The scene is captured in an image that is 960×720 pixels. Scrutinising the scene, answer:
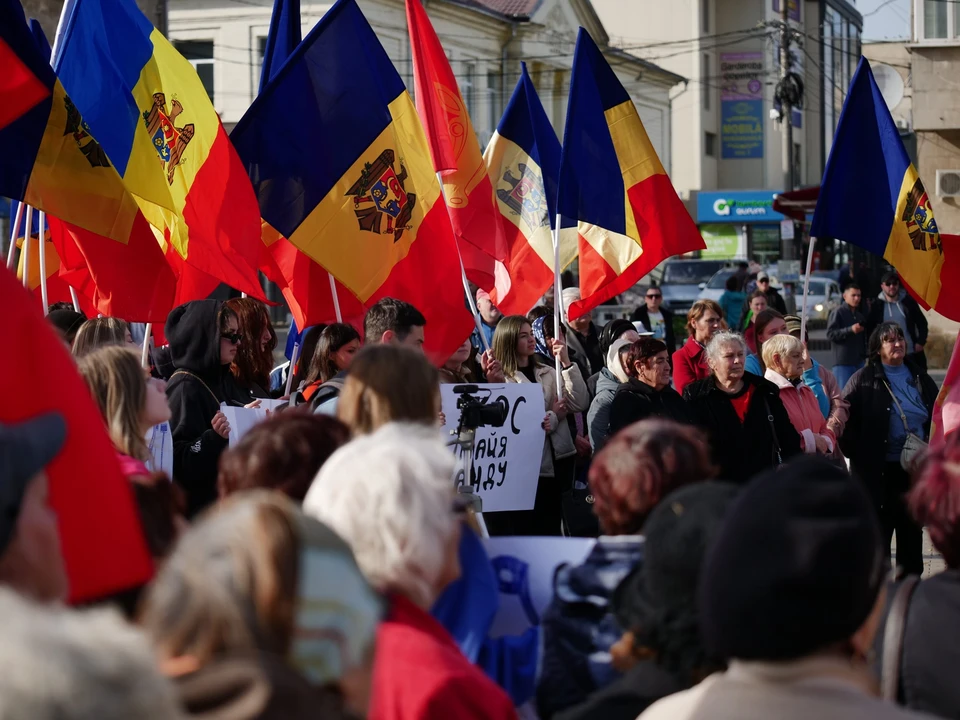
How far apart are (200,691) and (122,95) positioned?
18.8 ft

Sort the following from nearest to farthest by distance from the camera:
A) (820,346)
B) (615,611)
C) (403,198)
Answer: (615,611) → (403,198) → (820,346)

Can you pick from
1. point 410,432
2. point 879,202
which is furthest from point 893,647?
point 879,202

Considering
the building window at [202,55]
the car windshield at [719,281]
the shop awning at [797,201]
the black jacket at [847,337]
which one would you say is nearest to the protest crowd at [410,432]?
the black jacket at [847,337]

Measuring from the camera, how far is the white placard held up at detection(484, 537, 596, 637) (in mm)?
3234

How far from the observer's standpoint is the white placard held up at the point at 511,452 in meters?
6.43

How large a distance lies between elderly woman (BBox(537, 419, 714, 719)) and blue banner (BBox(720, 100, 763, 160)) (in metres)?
57.3

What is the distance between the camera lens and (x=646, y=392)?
258 inches

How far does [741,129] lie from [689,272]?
28923mm

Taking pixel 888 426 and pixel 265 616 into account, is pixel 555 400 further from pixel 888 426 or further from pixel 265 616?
pixel 265 616

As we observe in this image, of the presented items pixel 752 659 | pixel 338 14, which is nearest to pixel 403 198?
pixel 338 14

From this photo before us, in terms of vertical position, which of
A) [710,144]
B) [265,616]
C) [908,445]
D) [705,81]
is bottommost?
[908,445]

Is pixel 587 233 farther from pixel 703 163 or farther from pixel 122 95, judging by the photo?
pixel 703 163

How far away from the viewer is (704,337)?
9.07 metres

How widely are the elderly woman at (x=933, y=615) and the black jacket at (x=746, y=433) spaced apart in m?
3.64
